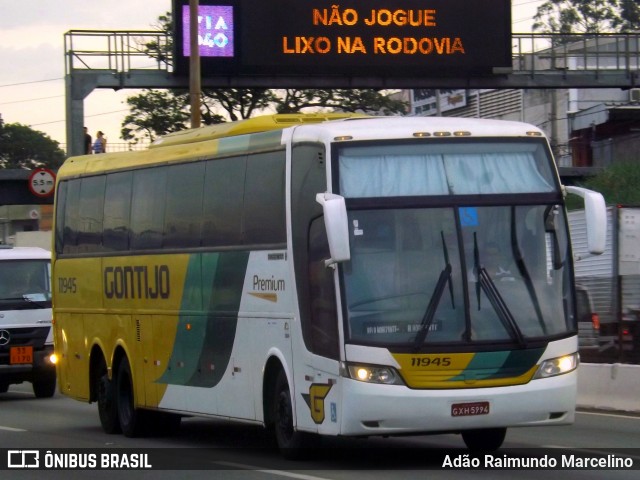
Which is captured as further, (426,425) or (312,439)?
(312,439)

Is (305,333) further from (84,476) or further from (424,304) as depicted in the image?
(84,476)

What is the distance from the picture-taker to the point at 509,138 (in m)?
12.3

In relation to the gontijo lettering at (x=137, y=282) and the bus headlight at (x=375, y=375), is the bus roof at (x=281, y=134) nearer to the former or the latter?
the gontijo lettering at (x=137, y=282)

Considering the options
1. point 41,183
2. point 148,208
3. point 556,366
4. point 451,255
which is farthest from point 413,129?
point 41,183

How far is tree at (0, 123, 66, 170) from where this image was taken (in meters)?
108

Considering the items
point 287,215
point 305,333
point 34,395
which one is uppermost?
point 287,215

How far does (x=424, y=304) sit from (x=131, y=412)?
6543mm

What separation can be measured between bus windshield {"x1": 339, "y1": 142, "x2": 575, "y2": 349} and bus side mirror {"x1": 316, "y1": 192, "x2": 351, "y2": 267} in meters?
0.61

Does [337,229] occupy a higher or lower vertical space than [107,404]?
higher

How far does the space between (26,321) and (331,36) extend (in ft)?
48.9

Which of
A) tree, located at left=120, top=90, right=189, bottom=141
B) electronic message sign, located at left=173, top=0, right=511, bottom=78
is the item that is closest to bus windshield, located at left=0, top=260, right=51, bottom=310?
electronic message sign, located at left=173, top=0, right=511, bottom=78

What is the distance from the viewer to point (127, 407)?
1705cm

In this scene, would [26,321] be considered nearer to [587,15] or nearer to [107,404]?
[107,404]

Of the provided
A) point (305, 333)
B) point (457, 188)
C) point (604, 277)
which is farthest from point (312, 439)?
point (604, 277)
